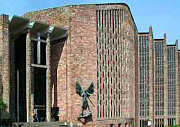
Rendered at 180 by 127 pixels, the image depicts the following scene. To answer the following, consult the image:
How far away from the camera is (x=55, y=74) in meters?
43.8

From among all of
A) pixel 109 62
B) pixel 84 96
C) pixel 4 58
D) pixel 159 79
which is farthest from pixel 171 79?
pixel 4 58

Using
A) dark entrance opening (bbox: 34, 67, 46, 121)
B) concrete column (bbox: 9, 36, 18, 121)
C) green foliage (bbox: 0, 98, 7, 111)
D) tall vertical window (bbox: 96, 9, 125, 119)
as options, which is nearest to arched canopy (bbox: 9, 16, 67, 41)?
concrete column (bbox: 9, 36, 18, 121)

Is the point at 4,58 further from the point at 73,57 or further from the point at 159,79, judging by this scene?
the point at 159,79

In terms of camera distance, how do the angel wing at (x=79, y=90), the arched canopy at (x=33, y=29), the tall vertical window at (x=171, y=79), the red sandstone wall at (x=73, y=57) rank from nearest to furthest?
the arched canopy at (x=33, y=29) < the angel wing at (x=79, y=90) < the red sandstone wall at (x=73, y=57) < the tall vertical window at (x=171, y=79)

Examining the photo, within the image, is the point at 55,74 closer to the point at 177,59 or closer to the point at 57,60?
the point at 57,60

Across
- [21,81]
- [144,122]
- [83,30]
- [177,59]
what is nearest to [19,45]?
[21,81]

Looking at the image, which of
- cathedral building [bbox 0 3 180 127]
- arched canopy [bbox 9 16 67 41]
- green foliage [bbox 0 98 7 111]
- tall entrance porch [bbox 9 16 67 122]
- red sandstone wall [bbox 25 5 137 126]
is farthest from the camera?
red sandstone wall [bbox 25 5 137 126]

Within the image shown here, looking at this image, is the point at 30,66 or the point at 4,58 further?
the point at 30,66

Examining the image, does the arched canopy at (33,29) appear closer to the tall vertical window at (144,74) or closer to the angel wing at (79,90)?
the angel wing at (79,90)

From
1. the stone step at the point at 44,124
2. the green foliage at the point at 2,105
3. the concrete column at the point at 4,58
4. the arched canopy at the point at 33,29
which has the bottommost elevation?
the stone step at the point at 44,124

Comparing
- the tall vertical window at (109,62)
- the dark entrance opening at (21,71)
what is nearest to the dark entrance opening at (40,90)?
the dark entrance opening at (21,71)

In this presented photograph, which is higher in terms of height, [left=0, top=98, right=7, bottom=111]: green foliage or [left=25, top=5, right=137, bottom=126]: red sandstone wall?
[left=25, top=5, right=137, bottom=126]: red sandstone wall

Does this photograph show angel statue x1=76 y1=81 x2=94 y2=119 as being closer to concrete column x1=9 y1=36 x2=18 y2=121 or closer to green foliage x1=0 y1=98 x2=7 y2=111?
concrete column x1=9 y1=36 x2=18 y2=121

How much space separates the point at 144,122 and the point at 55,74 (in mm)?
28210
